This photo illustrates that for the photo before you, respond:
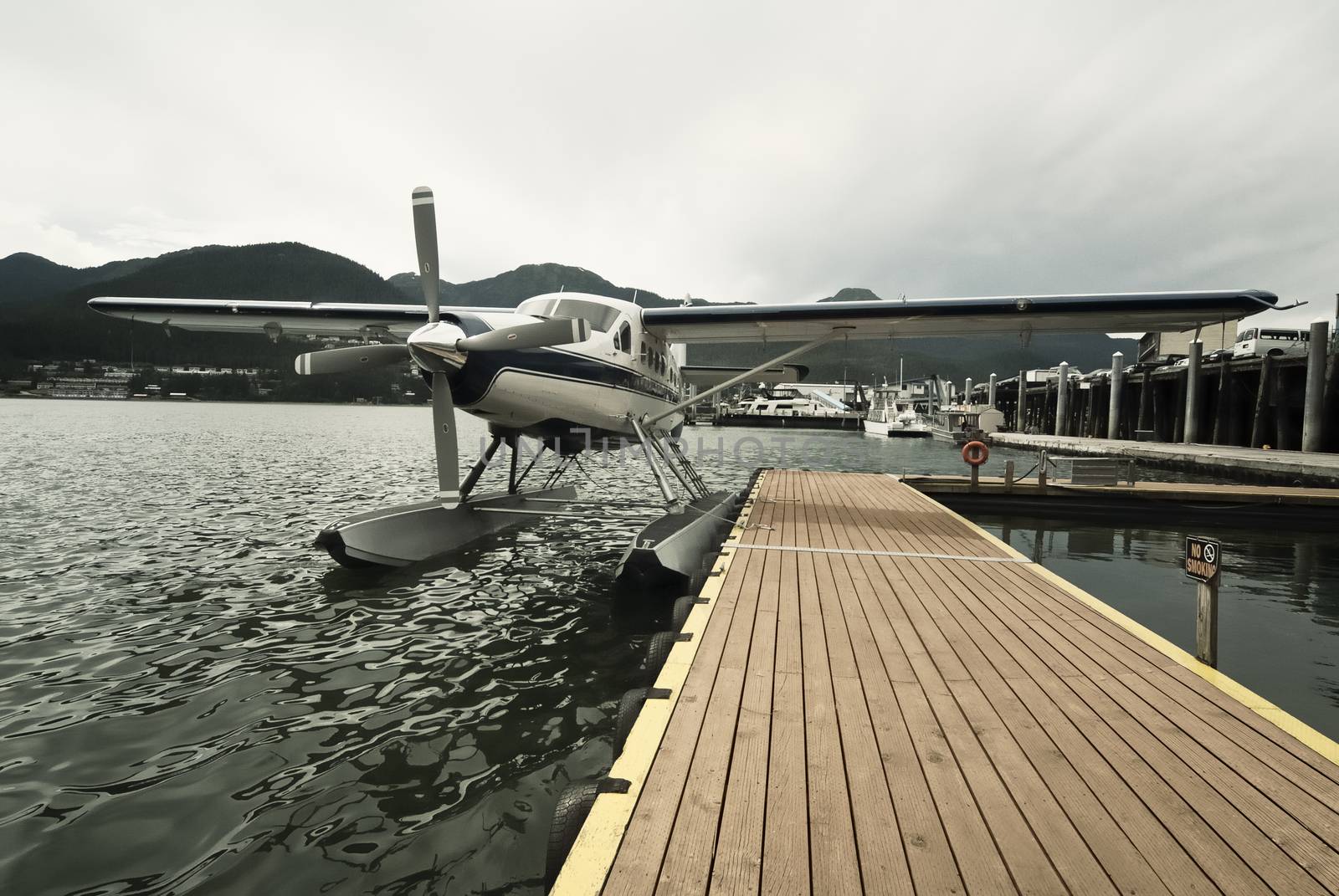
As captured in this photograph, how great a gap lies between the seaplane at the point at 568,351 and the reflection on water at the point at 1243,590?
3.56 m

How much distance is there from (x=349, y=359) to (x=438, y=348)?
1.45m

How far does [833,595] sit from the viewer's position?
496 cm

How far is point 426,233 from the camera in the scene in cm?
679

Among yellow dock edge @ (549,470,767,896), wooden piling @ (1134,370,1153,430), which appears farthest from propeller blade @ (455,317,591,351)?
wooden piling @ (1134,370,1153,430)

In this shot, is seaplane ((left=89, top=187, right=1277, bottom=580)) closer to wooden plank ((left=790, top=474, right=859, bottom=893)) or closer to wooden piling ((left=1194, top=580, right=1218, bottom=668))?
wooden plank ((left=790, top=474, right=859, bottom=893))

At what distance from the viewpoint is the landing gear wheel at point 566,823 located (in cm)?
212

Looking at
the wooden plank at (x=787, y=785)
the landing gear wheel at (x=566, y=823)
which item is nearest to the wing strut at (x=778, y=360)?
the wooden plank at (x=787, y=785)

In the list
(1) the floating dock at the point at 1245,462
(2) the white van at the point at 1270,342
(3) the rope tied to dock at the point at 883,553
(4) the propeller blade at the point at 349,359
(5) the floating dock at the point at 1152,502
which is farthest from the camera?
(2) the white van at the point at 1270,342

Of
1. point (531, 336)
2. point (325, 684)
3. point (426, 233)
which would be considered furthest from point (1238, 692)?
point (426, 233)

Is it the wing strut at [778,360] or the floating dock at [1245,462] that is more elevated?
the wing strut at [778,360]

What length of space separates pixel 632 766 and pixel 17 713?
454 centimetres

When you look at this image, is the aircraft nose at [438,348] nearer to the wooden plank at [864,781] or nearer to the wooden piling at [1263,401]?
the wooden plank at [864,781]

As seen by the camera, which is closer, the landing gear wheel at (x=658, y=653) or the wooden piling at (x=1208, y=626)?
the wooden piling at (x=1208, y=626)

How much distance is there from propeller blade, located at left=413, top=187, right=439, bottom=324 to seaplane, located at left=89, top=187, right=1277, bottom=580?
1 centimetres
